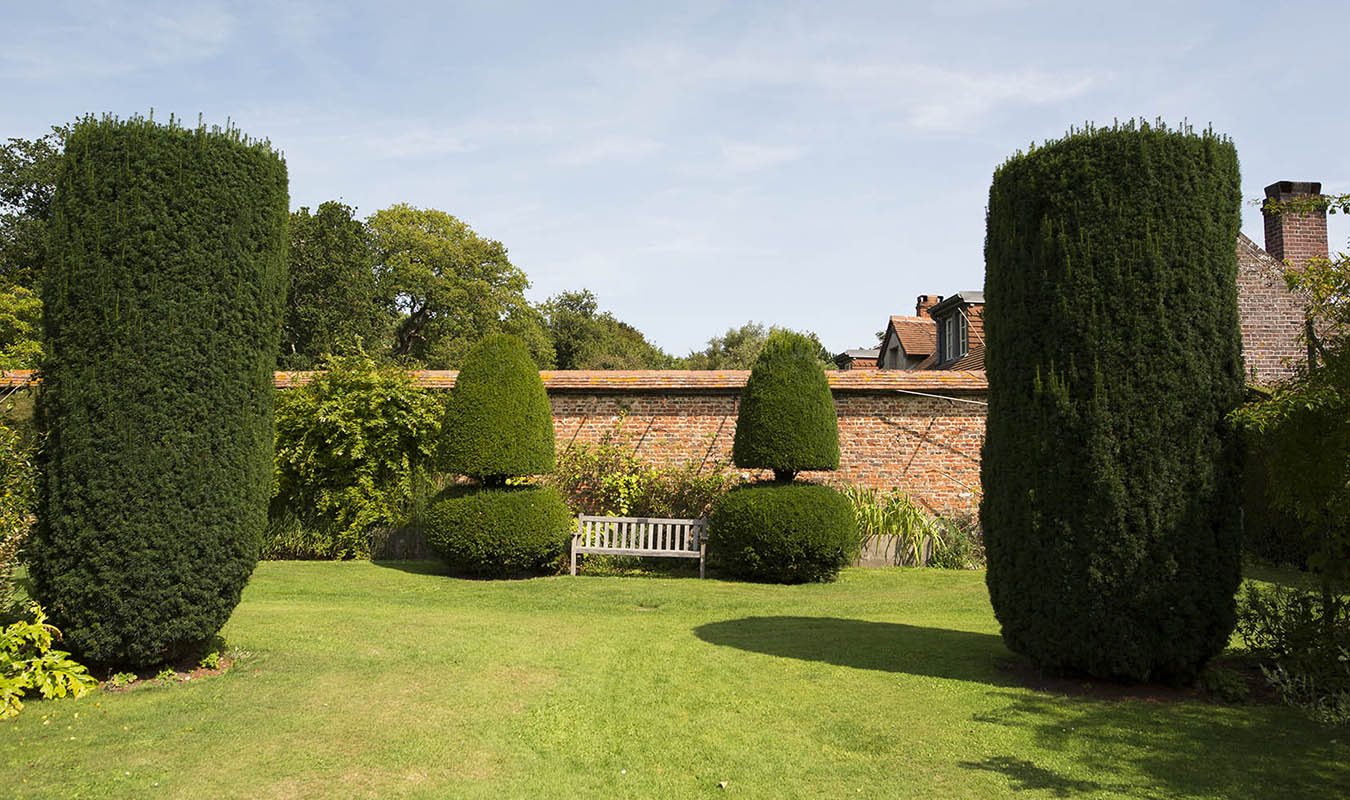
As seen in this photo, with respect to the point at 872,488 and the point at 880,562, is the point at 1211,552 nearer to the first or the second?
the point at 880,562

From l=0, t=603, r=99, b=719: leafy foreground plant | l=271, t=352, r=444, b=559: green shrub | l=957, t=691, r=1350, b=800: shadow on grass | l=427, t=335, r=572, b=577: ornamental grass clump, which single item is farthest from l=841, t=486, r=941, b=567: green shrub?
l=0, t=603, r=99, b=719: leafy foreground plant

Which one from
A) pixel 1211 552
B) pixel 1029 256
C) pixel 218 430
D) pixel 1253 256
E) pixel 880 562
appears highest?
pixel 1253 256

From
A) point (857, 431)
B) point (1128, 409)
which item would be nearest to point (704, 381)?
point (857, 431)

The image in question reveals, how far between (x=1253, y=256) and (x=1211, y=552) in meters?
15.7

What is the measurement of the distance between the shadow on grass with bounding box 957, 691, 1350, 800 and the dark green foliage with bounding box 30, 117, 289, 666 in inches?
195

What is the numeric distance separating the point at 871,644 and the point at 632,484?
7218mm

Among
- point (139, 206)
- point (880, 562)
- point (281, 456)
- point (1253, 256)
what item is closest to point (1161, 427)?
point (139, 206)

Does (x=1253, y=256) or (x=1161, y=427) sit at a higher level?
(x=1253, y=256)

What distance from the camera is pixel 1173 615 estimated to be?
5.60 meters

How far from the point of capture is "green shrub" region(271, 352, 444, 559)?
45.6ft

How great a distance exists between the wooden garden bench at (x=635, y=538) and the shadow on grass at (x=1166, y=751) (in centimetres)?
736

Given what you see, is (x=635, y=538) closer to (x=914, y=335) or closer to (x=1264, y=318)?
(x=1264, y=318)

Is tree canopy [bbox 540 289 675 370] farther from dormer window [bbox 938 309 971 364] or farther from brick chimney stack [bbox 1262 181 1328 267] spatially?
brick chimney stack [bbox 1262 181 1328 267]

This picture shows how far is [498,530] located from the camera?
11.9 metres
